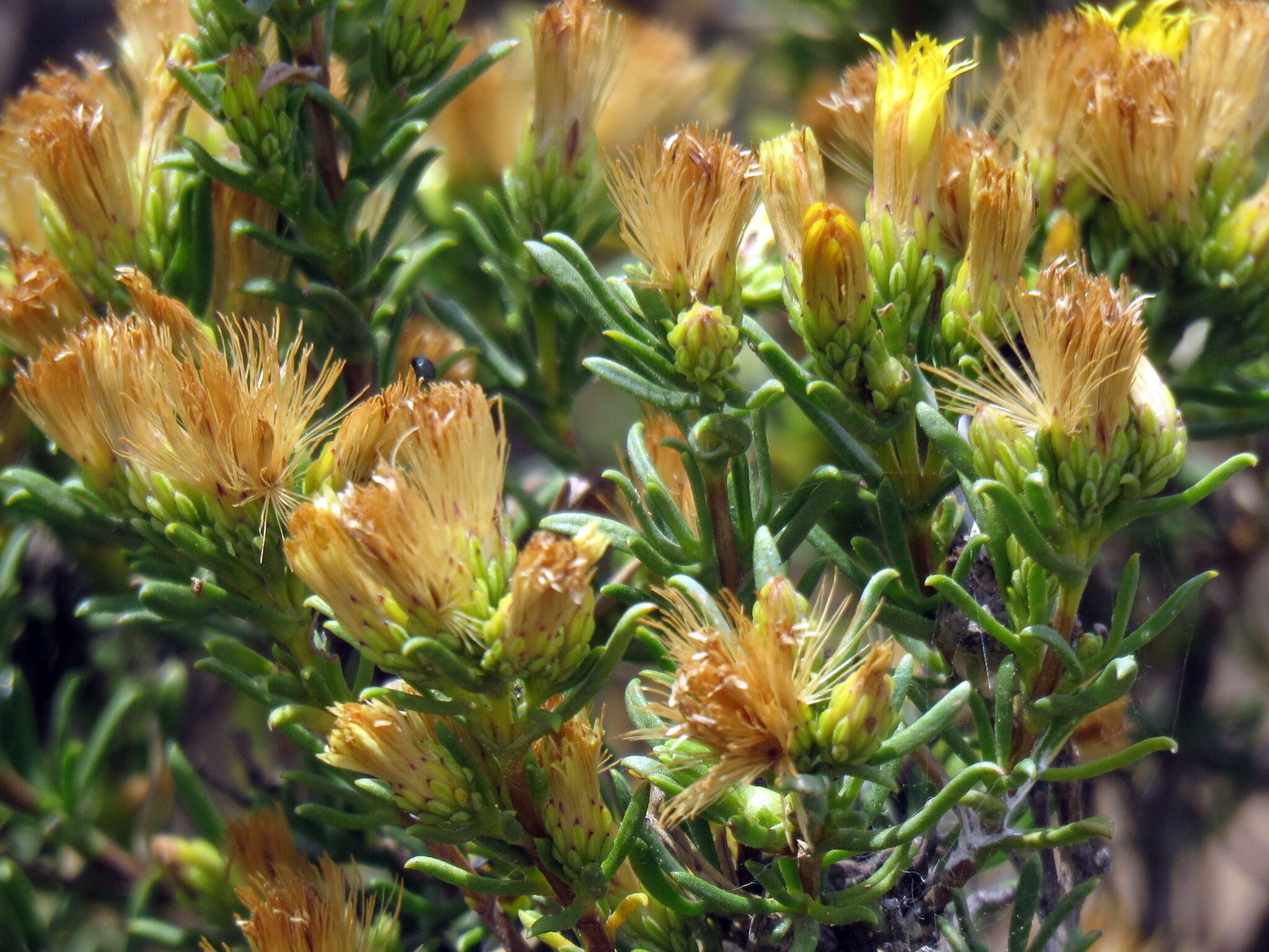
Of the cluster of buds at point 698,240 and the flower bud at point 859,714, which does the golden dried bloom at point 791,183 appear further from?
the flower bud at point 859,714

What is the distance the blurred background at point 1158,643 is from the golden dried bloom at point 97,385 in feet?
1.80

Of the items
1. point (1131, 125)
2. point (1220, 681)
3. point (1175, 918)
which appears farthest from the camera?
point (1220, 681)

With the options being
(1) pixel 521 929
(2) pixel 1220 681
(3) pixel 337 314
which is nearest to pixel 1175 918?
(2) pixel 1220 681

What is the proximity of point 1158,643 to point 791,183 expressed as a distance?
1.18 m

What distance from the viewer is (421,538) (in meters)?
0.74

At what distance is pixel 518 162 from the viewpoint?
51.2 inches

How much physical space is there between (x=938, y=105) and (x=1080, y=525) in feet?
1.19

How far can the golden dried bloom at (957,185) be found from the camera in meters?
1.08

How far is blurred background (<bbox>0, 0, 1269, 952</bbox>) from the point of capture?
1.65 meters

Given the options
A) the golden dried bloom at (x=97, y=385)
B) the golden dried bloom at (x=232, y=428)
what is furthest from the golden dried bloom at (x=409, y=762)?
→ the golden dried bloom at (x=97, y=385)

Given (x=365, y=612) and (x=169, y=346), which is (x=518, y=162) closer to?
(x=169, y=346)

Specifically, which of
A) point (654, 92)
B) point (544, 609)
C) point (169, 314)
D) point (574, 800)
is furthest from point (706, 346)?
point (654, 92)

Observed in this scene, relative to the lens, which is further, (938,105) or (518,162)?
(518,162)

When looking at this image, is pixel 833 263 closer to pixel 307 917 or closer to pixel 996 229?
pixel 996 229
